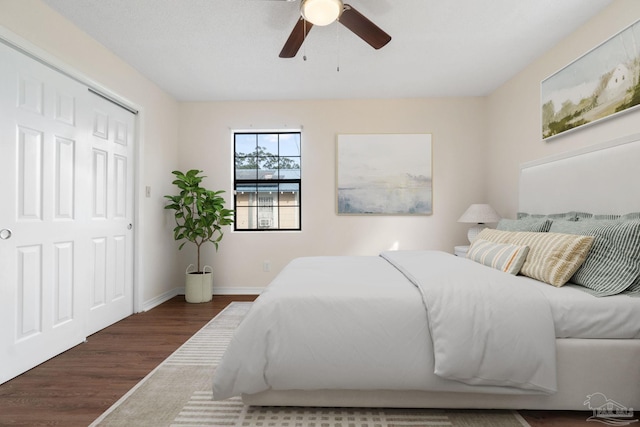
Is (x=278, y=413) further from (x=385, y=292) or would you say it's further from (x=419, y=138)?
(x=419, y=138)

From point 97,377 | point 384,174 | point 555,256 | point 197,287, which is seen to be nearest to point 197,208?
point 197,287

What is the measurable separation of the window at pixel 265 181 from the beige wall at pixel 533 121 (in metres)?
2.45

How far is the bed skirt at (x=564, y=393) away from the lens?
159 centimetres

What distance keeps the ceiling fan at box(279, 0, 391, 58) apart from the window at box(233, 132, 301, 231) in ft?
6.99

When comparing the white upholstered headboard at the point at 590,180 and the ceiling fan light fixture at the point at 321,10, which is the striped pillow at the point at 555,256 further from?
the ceiling fan light fixture at the point at 321,10

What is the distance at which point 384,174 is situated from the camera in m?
4.37

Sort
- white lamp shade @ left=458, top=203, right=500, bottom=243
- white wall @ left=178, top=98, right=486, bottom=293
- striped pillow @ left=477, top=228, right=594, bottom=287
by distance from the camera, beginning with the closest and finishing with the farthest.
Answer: striped pillow @ left=477, top=228, right=594, bottom=287
white lamp shade @ left=458, top=203, right=500, bottom=243
white wall @ left=178, top=98, right=486, bottom=293

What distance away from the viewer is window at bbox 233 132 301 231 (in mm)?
4562

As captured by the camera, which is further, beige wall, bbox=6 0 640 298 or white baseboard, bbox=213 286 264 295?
white baseboard, bbox=213 286 264 295

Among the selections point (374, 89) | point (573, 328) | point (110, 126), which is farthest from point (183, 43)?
point (573, 328)

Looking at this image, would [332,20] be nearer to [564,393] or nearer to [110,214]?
[564,393]

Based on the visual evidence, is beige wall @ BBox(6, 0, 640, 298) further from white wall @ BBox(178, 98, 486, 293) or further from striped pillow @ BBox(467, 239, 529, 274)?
striped pillow @ BBox(467, 239, 529, 274)

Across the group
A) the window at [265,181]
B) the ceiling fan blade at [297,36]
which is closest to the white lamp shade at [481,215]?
the window at [265,181]

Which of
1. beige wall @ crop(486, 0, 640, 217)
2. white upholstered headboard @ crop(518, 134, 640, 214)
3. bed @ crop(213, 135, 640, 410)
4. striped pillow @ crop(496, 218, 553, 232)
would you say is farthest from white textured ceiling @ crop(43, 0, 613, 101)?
bed @ crop(213, 135, 640, 410)
